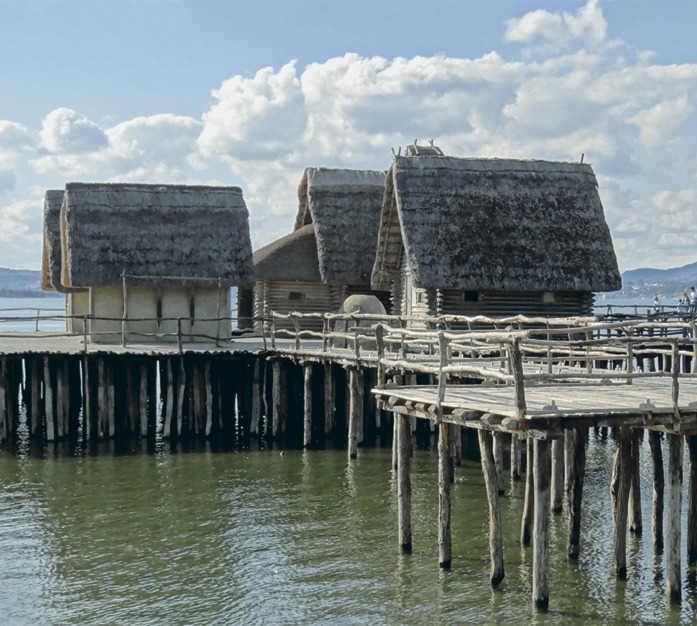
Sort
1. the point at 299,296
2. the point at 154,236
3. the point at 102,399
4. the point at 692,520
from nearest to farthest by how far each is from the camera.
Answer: the point at 692,520
the point at 102,399
the point at 154,236
the point at 299,296

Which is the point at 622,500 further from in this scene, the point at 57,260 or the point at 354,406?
the point at 57,260

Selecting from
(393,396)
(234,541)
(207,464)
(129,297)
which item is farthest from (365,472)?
(129,297)

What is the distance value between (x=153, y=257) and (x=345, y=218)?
8671 mm

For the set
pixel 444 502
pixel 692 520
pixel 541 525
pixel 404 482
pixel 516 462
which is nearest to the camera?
pixel 541 525

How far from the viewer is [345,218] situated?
39.2 meters

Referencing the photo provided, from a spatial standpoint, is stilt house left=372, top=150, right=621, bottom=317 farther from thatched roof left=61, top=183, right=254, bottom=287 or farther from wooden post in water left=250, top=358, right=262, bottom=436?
wooden post in water left=250, top=358, right=262, bottom=436

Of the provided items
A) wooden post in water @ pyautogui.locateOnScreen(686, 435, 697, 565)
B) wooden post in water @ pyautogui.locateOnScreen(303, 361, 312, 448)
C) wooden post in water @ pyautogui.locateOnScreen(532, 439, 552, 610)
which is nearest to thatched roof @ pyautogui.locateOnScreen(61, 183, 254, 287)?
wooden post in water @ pyautogui.locateOnScreen(303, 361, 312, 448)

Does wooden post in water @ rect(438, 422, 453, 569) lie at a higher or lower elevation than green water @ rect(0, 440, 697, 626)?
higher

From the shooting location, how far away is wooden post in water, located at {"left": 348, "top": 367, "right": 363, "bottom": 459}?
25.3 meters

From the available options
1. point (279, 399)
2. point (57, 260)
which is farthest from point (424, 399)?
point (57, 260)

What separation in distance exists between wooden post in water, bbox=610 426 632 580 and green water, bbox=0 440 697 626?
0.98ft

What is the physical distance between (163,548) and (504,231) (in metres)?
17.8

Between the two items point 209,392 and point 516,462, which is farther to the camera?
point 209,392

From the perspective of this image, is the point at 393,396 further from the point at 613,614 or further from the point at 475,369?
the point at 613,614
